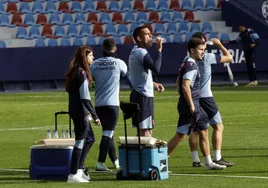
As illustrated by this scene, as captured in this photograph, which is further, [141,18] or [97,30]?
[141,18]

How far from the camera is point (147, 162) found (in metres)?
14.4

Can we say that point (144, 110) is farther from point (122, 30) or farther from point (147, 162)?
point (122, 30)

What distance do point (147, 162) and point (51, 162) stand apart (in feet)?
4.63

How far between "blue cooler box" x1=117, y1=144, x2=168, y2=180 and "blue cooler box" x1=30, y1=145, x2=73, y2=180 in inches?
30.3

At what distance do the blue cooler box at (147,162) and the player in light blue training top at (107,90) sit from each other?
31.1 inches

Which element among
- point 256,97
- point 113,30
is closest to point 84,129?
point 256,97

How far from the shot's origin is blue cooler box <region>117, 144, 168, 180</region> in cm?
1441

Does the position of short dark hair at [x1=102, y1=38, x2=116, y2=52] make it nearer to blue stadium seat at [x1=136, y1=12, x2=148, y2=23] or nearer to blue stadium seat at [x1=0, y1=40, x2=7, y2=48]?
blue stadium seat at [x1=0, y1=40, x2=7, y2=48]

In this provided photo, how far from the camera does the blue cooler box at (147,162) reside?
1441cm

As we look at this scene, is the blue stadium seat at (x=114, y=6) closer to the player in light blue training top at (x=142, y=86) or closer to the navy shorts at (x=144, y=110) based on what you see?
the player in light blue training top at (x=142, y=86)

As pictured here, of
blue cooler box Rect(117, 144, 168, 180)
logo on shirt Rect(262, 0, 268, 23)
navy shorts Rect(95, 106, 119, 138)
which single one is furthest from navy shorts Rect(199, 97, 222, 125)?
logo on shirt Rect(262, 0, 268, 23)

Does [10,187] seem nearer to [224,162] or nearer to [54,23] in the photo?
[224,162]

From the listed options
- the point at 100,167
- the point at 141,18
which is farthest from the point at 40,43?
the point at 100,167

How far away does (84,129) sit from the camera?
14.4m
